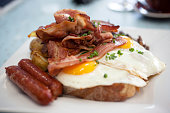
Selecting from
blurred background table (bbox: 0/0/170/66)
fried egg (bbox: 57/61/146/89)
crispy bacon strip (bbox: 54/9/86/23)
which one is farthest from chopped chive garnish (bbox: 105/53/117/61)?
blurred background table (bbox: 0/0/170/66)

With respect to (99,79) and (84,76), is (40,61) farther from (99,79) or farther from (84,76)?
(99,79)

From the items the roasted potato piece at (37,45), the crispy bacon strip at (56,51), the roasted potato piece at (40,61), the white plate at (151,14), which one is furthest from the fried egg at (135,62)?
the white plate at (151,14)

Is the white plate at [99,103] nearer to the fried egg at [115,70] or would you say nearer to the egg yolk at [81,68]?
the fried egg at [115,70]

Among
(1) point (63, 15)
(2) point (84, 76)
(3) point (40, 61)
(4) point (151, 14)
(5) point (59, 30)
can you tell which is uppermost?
(1) point (63, 15)

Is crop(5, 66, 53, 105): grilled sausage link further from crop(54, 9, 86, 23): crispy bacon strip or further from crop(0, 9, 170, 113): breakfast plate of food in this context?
crop(54, 9, 86, 23): crispy bacon strip

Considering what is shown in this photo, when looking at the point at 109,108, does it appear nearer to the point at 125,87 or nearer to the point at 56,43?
the point at 125,87

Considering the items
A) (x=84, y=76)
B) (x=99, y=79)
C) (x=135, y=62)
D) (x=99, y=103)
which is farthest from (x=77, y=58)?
(x=135, y=62)

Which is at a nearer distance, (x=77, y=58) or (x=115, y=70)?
(x=115, y=70)

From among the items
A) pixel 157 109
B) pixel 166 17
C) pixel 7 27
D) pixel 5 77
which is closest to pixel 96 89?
pixel 157 109
